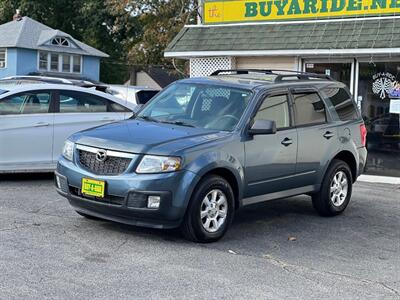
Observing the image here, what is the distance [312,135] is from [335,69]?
5395 mm

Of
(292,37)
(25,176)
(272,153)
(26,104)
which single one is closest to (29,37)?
(292,37)

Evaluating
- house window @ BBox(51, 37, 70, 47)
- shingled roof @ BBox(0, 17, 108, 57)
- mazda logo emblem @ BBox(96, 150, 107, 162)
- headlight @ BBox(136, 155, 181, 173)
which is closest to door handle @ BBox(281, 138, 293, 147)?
headlight @ BBox(136, 155, 181, 173)

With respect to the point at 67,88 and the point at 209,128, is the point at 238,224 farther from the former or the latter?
the point at 67,88

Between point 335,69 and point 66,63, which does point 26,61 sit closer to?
point 66,63

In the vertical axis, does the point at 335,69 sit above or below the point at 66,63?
below

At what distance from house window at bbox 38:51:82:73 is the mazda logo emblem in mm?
32332

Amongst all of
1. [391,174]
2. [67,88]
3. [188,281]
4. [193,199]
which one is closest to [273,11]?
[391,174]

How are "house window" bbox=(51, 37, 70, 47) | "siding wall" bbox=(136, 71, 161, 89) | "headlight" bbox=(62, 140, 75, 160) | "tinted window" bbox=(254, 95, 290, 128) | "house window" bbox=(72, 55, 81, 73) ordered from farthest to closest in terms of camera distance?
"siding wall" bbox=(136, 71, 161, 89), "house window" bbox=(72, 55, 81, 73), "house window" bbox=(51, 37, 70, 47), "tinted window" bbox=(254, 95, 290, 128), "headlight" bbox=(62, 140, 75, 160)

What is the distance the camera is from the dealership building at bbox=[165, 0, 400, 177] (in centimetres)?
1190

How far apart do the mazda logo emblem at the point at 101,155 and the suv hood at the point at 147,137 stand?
2.2 inches

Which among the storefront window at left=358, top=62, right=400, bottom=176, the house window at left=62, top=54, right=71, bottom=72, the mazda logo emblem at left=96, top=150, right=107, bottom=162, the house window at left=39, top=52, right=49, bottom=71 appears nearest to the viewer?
the mazda logo emblem at left=96, top=150, right=107, bottom=162

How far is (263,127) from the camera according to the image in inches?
262

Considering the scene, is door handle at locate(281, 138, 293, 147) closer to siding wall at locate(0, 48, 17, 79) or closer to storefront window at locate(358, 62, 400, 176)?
storefront window at locate(358, 62, 400, 176)

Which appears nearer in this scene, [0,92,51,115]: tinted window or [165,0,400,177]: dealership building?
[0,92,51,115]: tinted window
